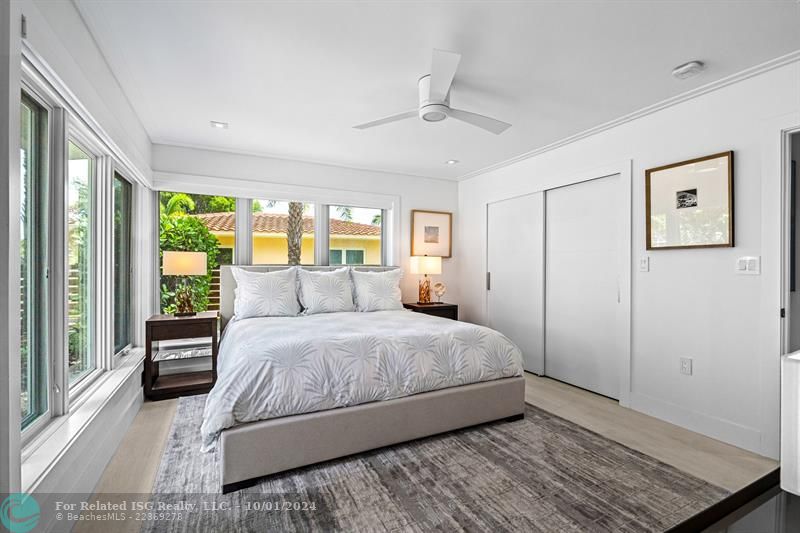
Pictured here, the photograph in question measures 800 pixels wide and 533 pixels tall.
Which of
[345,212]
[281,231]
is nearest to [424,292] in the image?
[345,212]

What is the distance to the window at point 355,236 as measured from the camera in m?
4.77

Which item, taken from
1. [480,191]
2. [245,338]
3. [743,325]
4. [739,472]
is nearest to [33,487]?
[245,338]

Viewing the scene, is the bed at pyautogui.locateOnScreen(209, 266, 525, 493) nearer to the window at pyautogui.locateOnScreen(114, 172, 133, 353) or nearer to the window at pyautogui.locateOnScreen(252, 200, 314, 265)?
the window at pyautogui.locateOnScreen(114, 172, 133, 353)

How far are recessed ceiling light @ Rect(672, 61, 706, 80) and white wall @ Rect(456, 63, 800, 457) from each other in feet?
1.27

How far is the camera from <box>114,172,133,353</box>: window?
2982 millimetres

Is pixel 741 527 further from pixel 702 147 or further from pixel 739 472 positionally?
pixel 702 147

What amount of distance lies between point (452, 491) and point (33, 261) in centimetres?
229

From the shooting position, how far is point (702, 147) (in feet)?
8.77

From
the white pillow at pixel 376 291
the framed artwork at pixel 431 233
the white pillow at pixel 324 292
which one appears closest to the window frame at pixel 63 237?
the white pillow at pixel 324 292

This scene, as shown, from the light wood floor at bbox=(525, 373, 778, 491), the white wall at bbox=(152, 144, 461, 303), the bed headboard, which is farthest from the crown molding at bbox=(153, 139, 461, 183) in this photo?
the light wood floor at bbox=(525, 373, 778, 491)

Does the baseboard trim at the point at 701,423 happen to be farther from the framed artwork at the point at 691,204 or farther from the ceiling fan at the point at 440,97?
the ceiling fan at the point at 440,97

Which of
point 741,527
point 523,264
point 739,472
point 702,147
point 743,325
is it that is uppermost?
point 702,147

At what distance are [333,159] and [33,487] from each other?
3.76 m

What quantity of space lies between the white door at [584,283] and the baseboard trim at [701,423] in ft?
1.00
